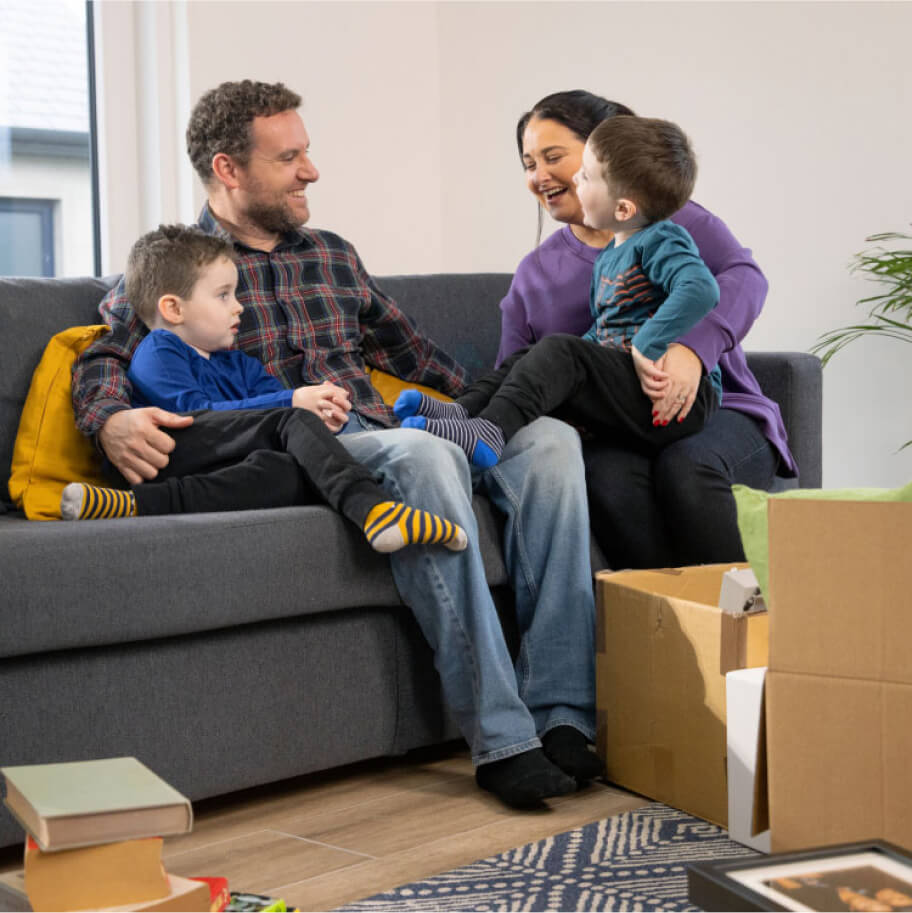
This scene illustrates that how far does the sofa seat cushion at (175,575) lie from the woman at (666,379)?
523mm

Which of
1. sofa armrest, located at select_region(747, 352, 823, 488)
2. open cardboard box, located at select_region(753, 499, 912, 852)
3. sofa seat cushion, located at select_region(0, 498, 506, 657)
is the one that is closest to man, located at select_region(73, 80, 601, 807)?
sofa seat cushion, located at select_region(0, 498, 506, 657)

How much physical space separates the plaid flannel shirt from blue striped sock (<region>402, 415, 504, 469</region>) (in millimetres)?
358

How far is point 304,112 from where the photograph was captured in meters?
3.83

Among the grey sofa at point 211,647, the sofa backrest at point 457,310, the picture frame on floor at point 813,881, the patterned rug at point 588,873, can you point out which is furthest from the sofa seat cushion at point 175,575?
the sofa backrest at point 457,310

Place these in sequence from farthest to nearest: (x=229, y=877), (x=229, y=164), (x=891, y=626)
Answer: (x=229, y=164)
(x=229, y=877)
(x=891, y=626)

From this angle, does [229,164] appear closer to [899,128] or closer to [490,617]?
[490,617]

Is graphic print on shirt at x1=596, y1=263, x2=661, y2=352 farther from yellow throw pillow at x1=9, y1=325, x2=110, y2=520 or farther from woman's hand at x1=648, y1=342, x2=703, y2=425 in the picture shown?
yellow throw pillow at x1=9, y1=325, x2=110, y2=520

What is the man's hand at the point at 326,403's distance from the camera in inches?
84.2

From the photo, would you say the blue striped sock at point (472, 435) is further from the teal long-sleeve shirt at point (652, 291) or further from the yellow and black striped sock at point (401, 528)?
the teal long-sleeve shirt at point (652, 291)

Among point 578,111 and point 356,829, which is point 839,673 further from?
point 578,111

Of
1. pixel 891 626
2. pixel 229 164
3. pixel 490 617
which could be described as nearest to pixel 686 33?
pixel 229 164

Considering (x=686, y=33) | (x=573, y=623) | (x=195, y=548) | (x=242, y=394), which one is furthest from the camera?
(x=686, y=33)

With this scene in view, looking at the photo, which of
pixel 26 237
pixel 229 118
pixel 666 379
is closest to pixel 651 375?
pixel 666 379

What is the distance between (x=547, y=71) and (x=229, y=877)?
3.01 m
